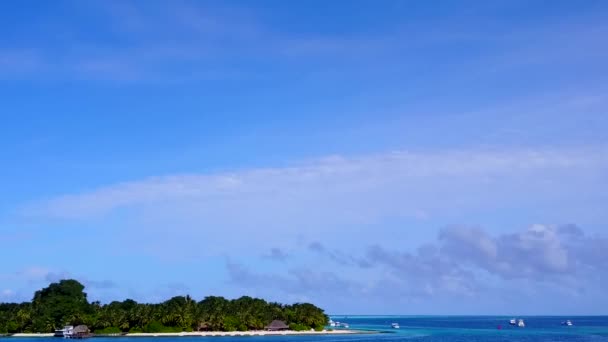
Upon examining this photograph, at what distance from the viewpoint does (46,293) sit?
16750cm

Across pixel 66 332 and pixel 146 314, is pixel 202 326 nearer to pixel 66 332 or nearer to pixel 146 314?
pixel 146 314

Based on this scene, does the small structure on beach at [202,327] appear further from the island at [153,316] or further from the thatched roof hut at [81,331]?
the thatched roof hut at [81,331]

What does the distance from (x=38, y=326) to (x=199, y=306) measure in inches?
1311

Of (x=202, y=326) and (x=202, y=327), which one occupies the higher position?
(x=202, y=326)

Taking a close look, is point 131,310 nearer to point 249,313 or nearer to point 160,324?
point 160,324

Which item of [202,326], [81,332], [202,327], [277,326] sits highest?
[202,326]

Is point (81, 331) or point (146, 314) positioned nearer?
point (81, 331)

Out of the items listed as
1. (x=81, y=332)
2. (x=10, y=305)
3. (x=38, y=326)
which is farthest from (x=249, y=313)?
(x=10, y=305)

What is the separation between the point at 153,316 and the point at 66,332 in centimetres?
1683

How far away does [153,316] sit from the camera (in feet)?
480

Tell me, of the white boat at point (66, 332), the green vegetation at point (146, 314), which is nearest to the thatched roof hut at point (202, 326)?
the green vegetation at point (146, 314)

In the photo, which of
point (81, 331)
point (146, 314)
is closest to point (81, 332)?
point (81, 331)

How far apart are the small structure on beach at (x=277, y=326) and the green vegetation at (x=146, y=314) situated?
49.9 inches

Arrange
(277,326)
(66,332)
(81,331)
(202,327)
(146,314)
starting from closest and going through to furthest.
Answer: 1. (66,332)
2. (81,331)
3. (146,314)
4. (202,327)
5. (277,326)
